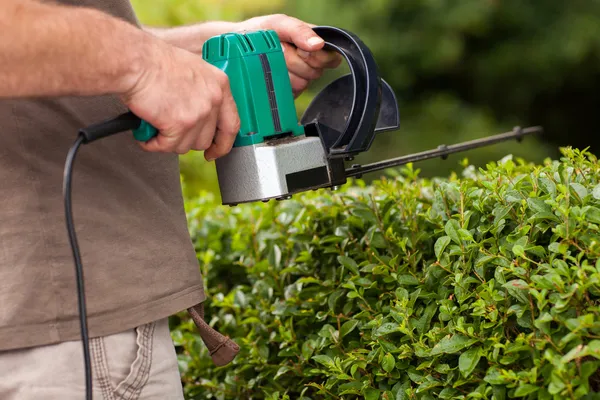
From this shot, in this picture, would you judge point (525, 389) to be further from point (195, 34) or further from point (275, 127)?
point (195, 34)

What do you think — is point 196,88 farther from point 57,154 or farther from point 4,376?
point 4,376

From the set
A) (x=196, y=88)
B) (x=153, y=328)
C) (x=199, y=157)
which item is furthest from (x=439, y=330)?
(x=199, y=157)

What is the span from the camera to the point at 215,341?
152 centimetres

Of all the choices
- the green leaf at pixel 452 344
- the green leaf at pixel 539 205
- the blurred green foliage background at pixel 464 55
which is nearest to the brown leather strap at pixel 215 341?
the green leaf at pixel 452 344

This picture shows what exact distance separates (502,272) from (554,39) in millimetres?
6357

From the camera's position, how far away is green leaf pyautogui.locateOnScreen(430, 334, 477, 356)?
135cm

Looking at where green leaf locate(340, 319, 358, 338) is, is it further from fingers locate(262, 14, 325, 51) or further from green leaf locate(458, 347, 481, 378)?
fingers locate(262, 14, 325, 51)

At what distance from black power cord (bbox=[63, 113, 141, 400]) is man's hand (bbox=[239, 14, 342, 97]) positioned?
1.67 feet

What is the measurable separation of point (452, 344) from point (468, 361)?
0.15 feet

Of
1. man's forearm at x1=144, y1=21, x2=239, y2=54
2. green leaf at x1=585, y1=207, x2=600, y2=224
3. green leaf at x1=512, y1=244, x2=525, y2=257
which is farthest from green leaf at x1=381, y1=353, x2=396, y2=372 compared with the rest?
man's forearm at x1=144, y1=21, x2=239, y2=54

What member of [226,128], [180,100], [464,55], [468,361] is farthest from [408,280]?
[464,55]

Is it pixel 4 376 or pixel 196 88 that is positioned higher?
pixel 196 88

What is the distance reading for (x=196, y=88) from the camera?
126 centimetres

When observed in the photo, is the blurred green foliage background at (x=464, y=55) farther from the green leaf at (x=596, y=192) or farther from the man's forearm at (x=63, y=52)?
the man's forearm at (x=63, y=52)
